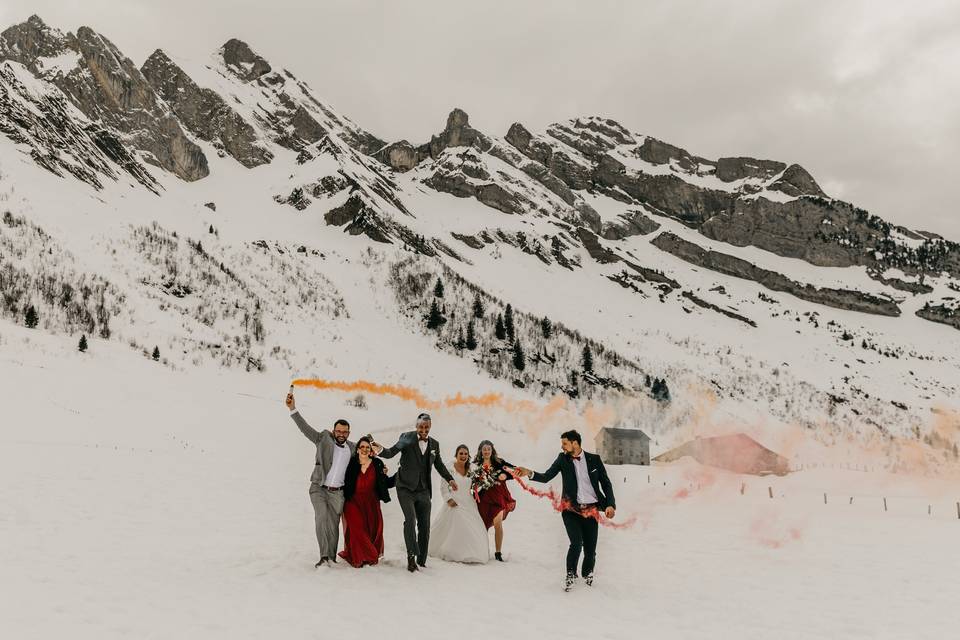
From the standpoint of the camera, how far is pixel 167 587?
7668mm

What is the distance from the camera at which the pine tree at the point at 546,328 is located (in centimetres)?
8250

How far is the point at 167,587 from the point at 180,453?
13169 mm

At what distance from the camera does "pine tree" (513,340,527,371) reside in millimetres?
70750

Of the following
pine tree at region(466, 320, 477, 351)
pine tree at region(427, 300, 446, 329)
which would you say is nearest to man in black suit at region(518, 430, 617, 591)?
pine tree at region(466, 320, 477, 351)

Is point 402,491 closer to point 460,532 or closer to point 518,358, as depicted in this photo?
point 460,532

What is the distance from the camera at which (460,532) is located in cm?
1055

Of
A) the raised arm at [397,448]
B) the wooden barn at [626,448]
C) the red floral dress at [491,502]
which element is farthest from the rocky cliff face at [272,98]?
the raised arm at [397,448]

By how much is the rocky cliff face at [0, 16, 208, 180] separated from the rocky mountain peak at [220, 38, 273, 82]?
5975cm

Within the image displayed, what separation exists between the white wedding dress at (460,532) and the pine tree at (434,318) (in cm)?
6248

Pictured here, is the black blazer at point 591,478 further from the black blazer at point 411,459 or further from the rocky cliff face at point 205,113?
the rocky cliff face at point 205,113

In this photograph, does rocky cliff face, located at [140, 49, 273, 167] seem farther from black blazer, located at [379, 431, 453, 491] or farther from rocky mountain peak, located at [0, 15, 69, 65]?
black blazer, located at [379, 431, 453, 491]

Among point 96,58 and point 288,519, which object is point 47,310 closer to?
point 288,519

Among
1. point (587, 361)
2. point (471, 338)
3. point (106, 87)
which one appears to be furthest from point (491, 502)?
point (106, 87)

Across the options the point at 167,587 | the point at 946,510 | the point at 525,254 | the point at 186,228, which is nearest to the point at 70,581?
the point at 167,587
